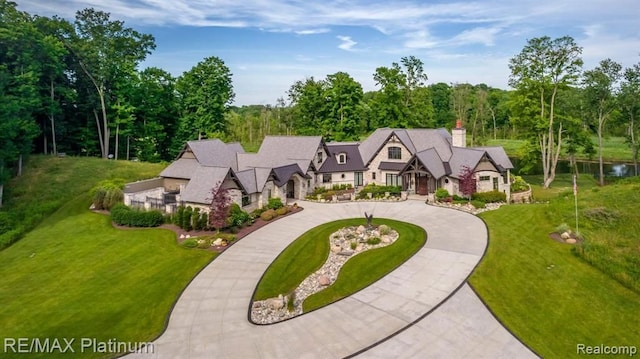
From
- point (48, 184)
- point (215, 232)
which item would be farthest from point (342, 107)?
point (48, 184)

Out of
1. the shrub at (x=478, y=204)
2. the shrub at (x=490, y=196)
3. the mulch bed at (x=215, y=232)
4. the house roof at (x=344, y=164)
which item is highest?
the house roof at (x=344, y=164)

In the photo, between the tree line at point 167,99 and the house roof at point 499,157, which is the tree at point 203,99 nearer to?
the tree line at point 167,99

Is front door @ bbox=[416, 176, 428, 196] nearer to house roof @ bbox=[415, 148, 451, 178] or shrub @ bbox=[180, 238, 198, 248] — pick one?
house roof @ bbox=[415, 148, 451, 178]

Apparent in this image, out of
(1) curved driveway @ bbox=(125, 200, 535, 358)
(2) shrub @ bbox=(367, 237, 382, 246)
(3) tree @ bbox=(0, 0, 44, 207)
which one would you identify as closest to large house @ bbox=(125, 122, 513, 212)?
(1) curved driveway @ bbox=(125, 200, 535, 358)

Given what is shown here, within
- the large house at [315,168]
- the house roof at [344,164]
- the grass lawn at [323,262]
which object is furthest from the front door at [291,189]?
the grass lawn at [323,262]

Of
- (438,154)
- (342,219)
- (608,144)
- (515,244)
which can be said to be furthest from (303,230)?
(608,144)

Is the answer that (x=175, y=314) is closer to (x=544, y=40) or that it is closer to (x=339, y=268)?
(x=339, y=268)

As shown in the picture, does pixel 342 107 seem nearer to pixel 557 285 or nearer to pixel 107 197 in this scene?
pixel 107 197
